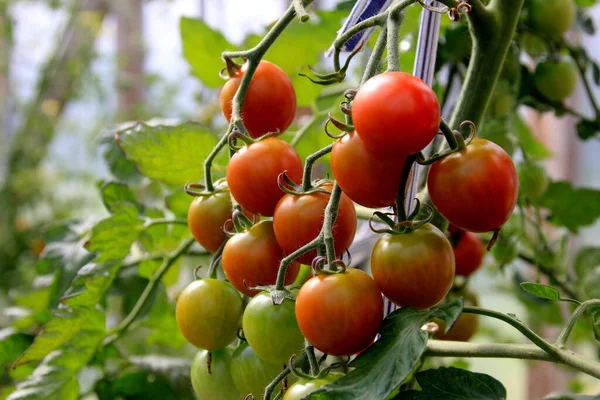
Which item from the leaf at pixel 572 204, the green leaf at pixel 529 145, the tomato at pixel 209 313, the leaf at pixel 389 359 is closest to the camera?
the leaf at pixel 389 359

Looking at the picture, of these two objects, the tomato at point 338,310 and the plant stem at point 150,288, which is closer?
the tomato at point 338,310

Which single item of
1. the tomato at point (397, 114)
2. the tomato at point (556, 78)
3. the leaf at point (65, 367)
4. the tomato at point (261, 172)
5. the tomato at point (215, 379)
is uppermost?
the tomato at point (397, 114)

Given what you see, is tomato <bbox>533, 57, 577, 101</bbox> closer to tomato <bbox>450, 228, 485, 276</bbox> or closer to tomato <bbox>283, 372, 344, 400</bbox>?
A: tomato <bbox>450, 228, 485, 276</bbox>

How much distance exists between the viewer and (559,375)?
206 centimetres

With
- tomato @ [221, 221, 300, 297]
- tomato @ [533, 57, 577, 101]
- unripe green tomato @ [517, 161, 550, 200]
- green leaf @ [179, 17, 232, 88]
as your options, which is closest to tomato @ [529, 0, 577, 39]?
tomato @ [533, 57, 577, 101]

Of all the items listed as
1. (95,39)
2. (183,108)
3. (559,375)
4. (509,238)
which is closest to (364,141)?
(509,238)

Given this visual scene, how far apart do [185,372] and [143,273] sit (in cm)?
12

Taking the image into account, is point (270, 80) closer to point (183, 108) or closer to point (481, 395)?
point (481, 395)

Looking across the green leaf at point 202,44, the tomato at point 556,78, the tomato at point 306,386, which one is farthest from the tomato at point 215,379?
the tomato at point 556,78

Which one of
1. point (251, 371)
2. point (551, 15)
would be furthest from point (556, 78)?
point (251, 371)

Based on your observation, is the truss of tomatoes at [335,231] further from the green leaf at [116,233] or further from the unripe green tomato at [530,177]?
the unripe green tomato at [530,177]

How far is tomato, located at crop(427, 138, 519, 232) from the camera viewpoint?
1.05 ft

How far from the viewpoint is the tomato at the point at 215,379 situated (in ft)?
1.35

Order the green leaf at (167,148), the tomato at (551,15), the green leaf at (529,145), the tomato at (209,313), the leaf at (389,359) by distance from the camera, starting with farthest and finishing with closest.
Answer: the green leaf at (529,145), the tomato at (551,15), the green leaf at (167,148), the tomato at (209,313), the leaf at (389,359)
